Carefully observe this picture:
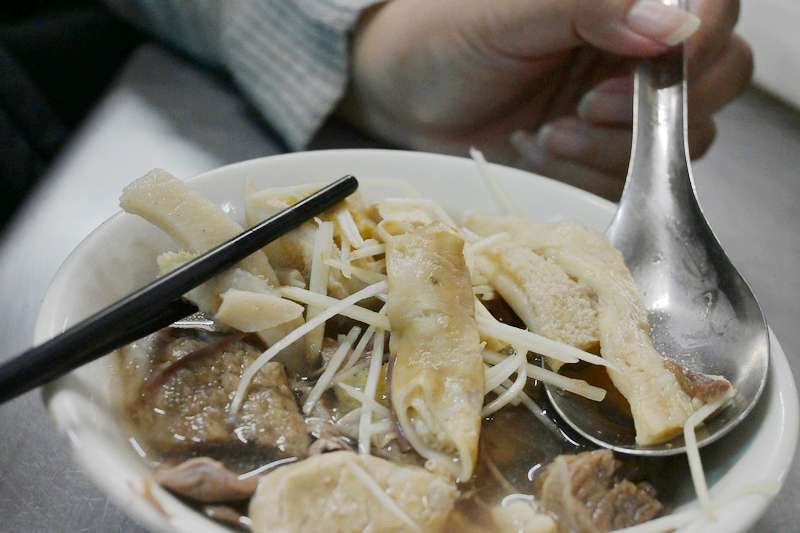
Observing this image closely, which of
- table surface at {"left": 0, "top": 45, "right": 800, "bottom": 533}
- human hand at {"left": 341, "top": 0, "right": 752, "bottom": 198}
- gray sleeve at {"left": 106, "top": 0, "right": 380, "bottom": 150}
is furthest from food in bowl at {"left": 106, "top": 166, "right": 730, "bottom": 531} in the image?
gray sleeve at {"left": 106, "top": 0, "right": 380, "bottom": 150}

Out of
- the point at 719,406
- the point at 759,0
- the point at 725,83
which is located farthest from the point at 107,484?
the point at 759,0

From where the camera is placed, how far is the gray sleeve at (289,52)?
86.0 inches

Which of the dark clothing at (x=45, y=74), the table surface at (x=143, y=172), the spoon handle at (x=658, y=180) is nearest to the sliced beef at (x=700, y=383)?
the spoon handle at (x=658, y=180)

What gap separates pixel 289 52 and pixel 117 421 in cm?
181

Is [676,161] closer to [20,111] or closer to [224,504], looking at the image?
[224,504]

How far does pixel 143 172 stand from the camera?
206cm

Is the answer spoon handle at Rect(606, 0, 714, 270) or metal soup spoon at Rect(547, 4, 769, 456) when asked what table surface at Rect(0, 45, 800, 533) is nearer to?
metal soup spoon at Rect(547, 4, 769, 456)

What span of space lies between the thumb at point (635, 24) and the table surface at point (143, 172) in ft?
3.01

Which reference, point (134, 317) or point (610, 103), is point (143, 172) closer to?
point (134, 317)

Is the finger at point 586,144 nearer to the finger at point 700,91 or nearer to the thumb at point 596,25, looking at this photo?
the finger at point 700,91

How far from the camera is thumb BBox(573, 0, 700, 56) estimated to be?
1.58m

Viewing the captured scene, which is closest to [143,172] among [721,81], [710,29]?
[710,29]

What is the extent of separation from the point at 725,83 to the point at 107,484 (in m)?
2.49

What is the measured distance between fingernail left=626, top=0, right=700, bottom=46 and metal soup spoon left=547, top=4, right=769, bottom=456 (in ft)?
0.26
